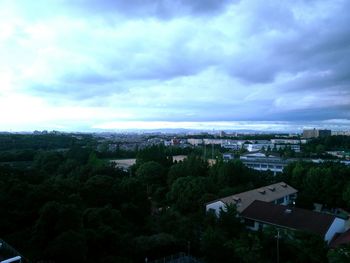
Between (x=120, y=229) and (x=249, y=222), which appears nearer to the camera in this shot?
(x=120, y=229)

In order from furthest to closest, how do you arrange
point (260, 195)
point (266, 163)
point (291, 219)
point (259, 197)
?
point (266, 163)
point (260, 195)
point (259, 197)
point (291, 219)

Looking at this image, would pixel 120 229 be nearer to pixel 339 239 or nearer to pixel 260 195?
pixel 339 239

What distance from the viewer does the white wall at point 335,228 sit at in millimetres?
13689

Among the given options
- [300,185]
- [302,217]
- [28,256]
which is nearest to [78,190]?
[28,256]

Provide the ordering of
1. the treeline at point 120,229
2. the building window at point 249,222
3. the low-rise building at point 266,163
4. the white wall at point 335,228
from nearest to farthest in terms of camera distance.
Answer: the treeline at point 120,229
the white wall at point 335,228
the building window at point 249,222
the low-rise building at point 266,163

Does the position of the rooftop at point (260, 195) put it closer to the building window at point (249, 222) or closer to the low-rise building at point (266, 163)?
the building window at point (249, 222)

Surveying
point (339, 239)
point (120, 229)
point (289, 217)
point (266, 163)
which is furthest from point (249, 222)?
point (266, 163)

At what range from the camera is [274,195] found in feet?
66.6

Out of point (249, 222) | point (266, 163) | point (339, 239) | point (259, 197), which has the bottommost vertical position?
point (249, 222)

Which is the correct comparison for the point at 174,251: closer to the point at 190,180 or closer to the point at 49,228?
the point at 49,228

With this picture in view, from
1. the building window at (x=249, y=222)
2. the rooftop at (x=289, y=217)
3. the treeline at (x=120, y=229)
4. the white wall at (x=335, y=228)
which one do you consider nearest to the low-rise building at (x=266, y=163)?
the treeline at (x=120, y=229)

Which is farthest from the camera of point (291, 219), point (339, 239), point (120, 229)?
point (291, 219)

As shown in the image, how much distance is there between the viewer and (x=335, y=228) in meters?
14.3

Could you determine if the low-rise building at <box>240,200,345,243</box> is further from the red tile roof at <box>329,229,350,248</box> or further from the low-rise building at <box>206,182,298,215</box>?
the low-rise building at <box>206,182,298,215</box>
